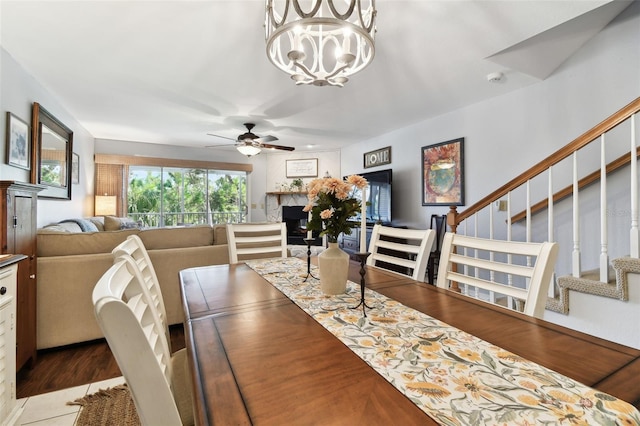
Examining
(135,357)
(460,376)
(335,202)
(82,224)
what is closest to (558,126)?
(335,202)

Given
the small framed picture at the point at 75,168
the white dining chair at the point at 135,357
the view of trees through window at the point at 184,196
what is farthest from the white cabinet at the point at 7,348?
the view of trees through window at the point at 184,196

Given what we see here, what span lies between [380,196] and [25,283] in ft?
14.0

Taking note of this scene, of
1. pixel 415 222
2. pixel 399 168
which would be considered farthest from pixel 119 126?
pixel 415 222

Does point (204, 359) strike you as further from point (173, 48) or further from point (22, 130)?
point (22, 130)

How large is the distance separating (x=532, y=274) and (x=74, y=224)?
174 inches

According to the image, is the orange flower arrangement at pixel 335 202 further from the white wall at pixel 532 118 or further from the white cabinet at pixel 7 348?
the white wall at pixel 532 118

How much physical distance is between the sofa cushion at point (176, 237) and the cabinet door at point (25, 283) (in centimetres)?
70

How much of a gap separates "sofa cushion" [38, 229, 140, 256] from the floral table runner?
223cm

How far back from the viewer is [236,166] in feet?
21.7

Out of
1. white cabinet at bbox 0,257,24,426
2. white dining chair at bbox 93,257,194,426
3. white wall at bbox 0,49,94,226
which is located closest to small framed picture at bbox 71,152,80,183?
white wall at bbox 0,49,94,226

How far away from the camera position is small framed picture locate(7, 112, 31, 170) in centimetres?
238

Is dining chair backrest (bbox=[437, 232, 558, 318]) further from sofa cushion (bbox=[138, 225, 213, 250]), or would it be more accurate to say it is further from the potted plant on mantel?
the potted plant on mantel

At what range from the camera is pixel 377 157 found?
5.28 meters

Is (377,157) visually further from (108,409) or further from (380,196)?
(108,409)
